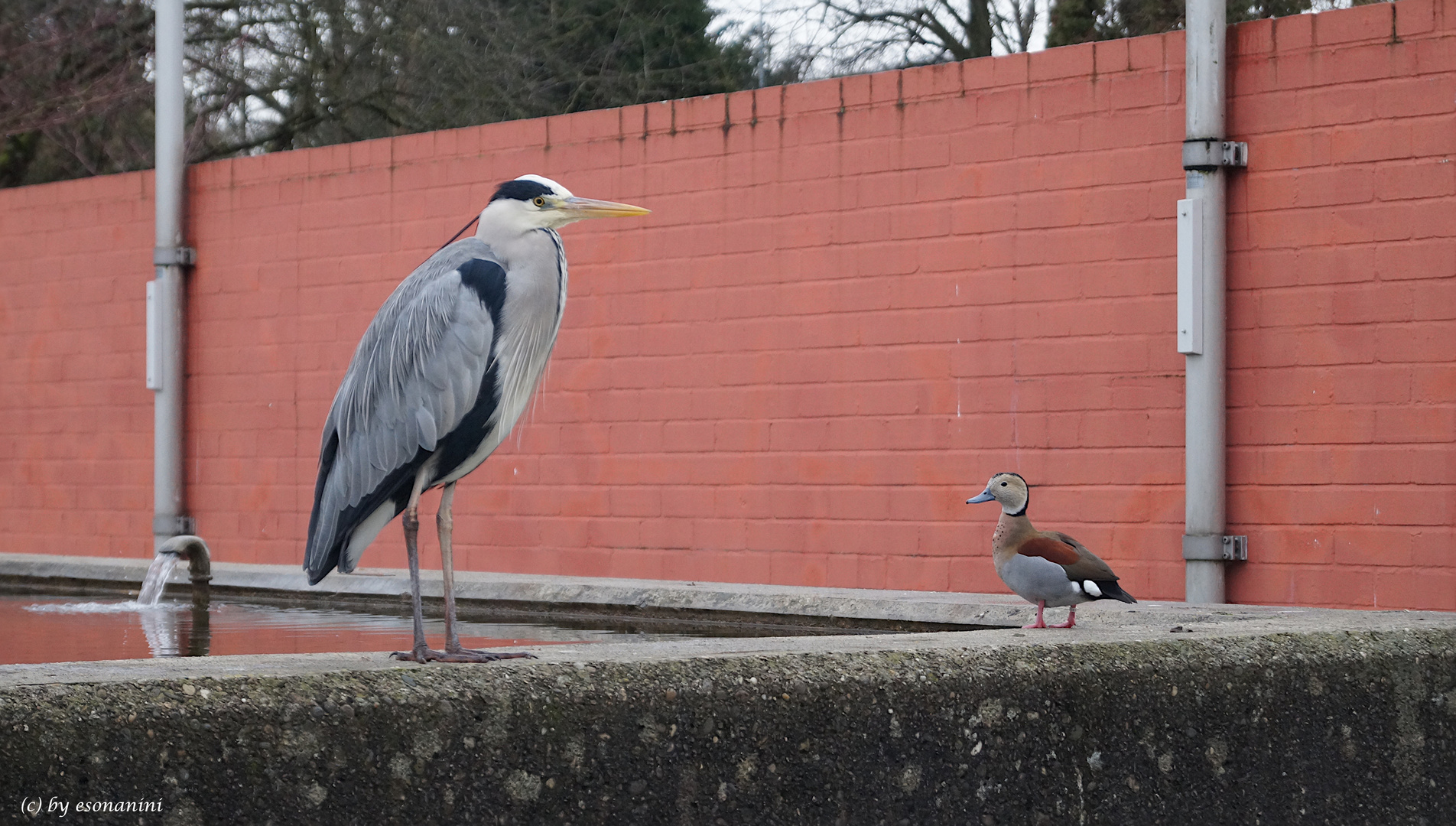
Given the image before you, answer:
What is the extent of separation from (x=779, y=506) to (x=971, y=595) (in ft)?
4.73

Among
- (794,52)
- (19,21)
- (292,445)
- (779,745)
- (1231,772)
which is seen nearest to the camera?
(779,745)

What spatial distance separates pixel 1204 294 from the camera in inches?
258

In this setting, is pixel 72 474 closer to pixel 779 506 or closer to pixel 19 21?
pixel 779 506

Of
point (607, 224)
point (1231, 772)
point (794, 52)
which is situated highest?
point (794, 52)

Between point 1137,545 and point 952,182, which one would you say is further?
point 952,182

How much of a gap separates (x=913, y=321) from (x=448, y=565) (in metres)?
4.48

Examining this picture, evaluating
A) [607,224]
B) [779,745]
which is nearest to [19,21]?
[607,224]

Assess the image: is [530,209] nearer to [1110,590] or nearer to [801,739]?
[801,739]

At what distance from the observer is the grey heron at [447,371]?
3.29 metres

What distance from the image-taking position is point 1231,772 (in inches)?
129

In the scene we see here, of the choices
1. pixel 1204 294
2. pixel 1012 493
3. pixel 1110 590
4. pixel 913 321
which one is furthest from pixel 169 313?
pixel 1110 590

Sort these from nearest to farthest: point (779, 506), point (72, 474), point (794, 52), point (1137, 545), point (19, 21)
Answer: point (1137, 545)
point (779, 506)
point (72, 474)
point (794, 52)
point (19, 21)

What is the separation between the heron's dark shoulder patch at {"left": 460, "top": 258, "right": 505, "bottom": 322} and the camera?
3309 mm

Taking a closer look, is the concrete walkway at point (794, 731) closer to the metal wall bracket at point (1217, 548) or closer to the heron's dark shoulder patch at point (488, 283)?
the heron's dark shoulder patch at point (488, 283)
